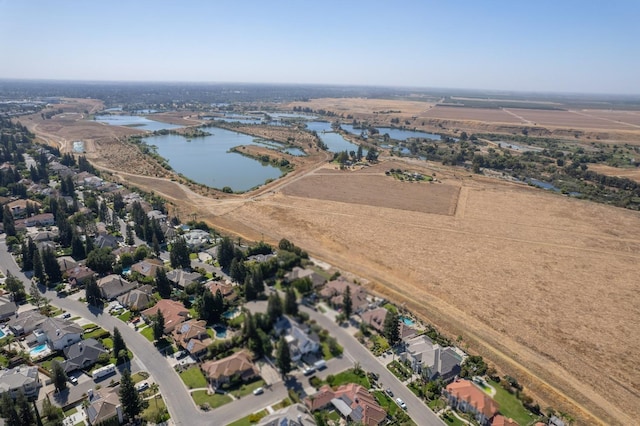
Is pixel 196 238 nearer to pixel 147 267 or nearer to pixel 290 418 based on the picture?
pixel 147 267

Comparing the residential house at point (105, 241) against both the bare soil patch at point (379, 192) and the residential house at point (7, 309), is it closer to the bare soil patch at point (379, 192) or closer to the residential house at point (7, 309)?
the residential house at point (7, 309)

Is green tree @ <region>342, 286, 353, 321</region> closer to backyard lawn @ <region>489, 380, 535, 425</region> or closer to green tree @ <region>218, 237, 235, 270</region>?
backyard lawn @ <region>489, 380, 535, 425</region>

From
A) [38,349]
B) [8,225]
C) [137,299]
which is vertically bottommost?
[38,349]

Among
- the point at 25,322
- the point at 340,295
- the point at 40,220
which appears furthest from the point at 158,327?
the point at 40,220

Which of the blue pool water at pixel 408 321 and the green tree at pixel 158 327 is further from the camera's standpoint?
the blue pool water at pixel 408 321

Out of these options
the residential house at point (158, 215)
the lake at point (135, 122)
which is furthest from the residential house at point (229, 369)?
the lake at point (135, 122)

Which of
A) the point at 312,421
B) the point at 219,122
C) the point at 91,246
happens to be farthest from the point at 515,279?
the point at 219,122

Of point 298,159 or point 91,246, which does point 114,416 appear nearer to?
point 91,246

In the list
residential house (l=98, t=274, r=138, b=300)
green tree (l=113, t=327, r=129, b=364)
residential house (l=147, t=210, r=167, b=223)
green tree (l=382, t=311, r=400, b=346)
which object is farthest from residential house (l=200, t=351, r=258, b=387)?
residential house (l=147, t=210, r=167, b=223)
